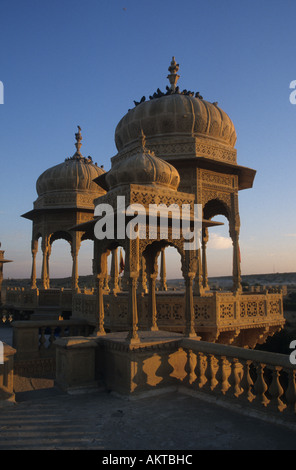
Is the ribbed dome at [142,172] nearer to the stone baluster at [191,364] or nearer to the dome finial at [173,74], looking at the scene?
the stone baluster at [191,364]

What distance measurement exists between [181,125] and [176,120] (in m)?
0.25

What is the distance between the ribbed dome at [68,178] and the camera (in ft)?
64.0

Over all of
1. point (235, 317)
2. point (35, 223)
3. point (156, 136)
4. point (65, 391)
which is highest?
point (156, 136)

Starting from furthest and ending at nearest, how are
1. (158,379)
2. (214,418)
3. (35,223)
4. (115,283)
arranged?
(35,223), (115,283), (158,379), (214,418)

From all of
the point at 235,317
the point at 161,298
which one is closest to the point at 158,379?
the point at 161,298

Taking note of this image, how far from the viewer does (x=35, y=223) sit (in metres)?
19.7

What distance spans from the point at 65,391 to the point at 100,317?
2034mm

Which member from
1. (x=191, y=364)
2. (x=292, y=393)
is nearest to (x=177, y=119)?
(x=191, y=364)

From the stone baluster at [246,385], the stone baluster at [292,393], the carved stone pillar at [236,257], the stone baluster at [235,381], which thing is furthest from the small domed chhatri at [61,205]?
the stone baluster at [292,393]

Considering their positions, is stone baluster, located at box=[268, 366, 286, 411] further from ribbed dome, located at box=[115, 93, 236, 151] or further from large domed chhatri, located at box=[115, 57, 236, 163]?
ribbed dome, located at box=[115, 93, 236, 151]

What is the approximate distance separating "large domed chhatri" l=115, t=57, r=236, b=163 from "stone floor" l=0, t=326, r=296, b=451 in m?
9.07

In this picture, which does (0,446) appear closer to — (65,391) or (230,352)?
(65,391)

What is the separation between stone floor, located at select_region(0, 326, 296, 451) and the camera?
4.37m

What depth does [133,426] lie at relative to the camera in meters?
4.95
